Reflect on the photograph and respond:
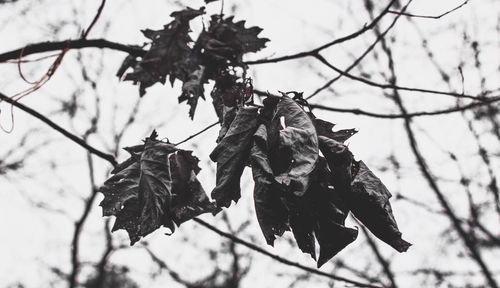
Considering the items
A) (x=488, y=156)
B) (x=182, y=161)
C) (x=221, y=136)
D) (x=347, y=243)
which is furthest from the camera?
(x=488, y=156)

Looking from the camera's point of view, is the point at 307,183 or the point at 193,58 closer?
the point at 307,183

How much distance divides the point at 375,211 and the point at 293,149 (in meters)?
0.21

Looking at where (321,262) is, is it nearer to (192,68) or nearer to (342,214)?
(342,214)

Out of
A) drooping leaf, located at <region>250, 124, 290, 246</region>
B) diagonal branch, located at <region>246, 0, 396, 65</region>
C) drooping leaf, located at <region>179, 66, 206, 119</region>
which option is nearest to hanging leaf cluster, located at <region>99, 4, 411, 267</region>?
drooping leaf, located at <region>250, 124, 290, 246</region>

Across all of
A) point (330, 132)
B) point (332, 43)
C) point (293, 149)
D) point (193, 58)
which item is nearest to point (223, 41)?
point (193, 58)

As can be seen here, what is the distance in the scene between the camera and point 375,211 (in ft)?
2.96

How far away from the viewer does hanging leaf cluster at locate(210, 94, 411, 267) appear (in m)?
0.84

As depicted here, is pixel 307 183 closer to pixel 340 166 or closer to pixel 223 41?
pixel 340 166

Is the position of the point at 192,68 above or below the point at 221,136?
above

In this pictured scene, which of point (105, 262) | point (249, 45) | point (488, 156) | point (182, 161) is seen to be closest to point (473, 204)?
point (488, 156)

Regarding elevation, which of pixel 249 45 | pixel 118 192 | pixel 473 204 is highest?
pixel 473 204

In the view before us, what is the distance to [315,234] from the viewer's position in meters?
0.89

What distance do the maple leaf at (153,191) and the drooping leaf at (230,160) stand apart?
0.80ft

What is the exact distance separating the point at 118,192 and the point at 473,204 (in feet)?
16.8
